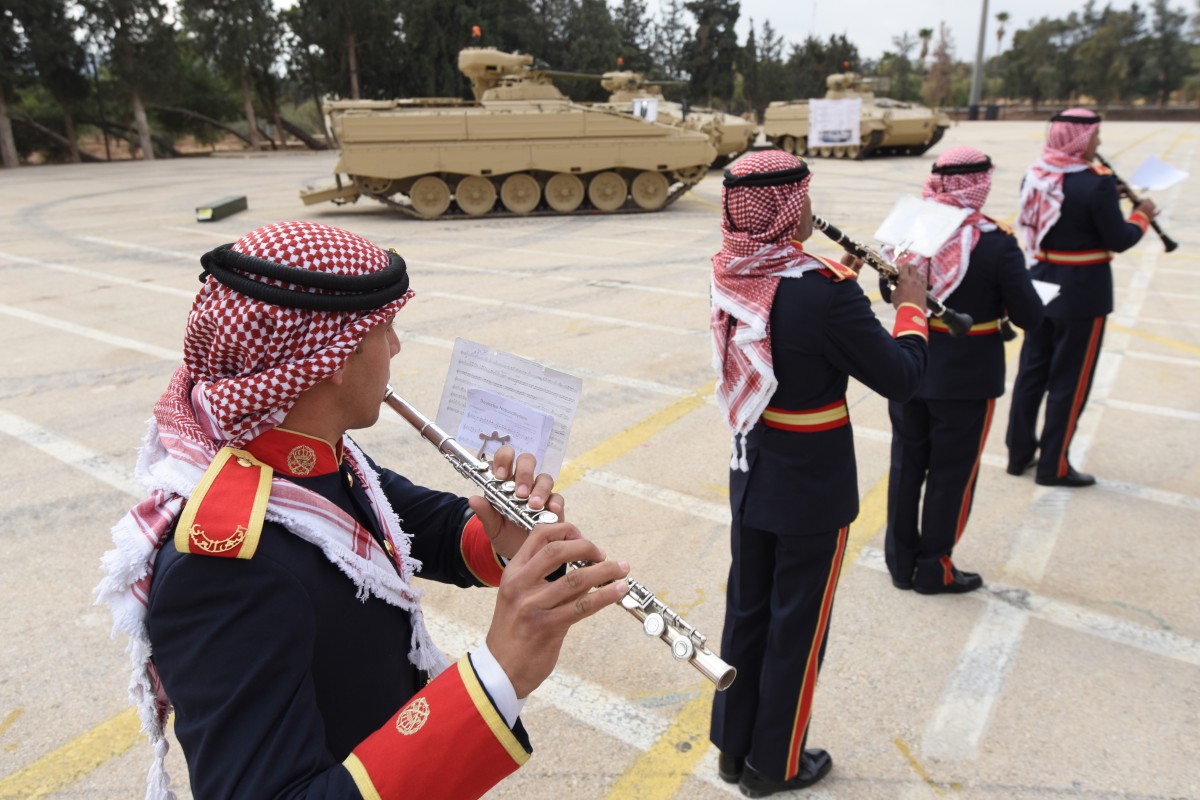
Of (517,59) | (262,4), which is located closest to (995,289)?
(517,59)

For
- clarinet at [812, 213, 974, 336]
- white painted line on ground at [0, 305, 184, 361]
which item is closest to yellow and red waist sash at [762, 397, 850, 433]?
clarinet at [812, 213, 974, 336]

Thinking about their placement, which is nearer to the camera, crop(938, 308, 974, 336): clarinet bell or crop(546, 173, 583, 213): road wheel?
crop(938, 308, 974, 336): clarinet bell

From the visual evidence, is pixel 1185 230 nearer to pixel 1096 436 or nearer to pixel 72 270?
pixel 1096 436

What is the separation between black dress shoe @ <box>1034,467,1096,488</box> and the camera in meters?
5.19

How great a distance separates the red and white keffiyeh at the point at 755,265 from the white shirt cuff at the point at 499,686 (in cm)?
160

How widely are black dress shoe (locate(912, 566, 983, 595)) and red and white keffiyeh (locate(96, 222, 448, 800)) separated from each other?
128 inches

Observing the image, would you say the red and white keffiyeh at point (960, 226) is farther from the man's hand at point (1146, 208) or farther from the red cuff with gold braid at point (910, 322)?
the man's hand at point (1146, 208)

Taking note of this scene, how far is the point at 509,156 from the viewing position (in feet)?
52.6

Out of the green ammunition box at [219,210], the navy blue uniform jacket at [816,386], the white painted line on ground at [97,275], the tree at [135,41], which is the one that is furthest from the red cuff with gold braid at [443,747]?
the tree at [135,41]

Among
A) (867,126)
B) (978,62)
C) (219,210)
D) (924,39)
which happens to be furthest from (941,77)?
(219,210)

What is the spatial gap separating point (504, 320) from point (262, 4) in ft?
103

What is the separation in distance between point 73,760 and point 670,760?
2167mm

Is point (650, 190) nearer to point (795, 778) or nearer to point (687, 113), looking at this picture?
point (687, 113)

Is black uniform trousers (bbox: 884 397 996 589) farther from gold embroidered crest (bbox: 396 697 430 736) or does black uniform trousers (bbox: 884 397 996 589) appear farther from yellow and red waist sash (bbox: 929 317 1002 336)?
gold embroidered crest (bbox: 396 697 430 736)
